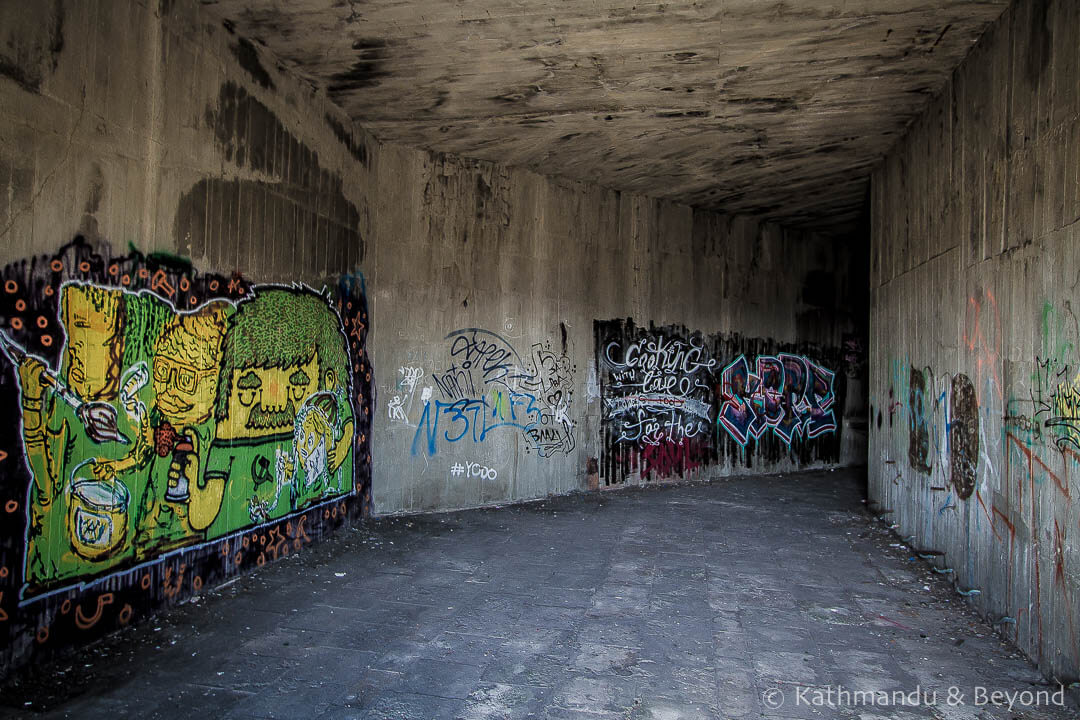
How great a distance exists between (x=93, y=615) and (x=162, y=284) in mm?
2197

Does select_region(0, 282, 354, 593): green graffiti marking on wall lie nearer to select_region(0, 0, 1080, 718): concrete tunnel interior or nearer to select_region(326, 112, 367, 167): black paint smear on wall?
select_region(0, 0, 1080, 718): concrete tunnel interior

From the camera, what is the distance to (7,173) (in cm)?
378

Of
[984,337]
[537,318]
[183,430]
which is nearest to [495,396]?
[537,318]

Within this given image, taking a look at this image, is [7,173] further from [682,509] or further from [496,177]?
[682,509]

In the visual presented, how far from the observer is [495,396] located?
9172 mm

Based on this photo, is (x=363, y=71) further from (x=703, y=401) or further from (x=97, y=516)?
(x=703, y=401)

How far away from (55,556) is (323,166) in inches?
171

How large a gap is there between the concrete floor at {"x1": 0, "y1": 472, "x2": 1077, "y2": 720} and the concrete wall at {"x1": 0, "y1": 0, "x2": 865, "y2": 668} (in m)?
0.60

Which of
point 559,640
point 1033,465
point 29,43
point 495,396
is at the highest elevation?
point 29,43

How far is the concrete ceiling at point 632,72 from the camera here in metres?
5.52

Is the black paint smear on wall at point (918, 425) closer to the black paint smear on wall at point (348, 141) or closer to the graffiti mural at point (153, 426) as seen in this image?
the graffiti mural at point (153, 426)

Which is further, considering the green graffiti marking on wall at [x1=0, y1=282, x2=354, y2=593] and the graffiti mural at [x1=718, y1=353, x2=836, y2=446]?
the graffiti mural at [x1=718, y1=353, x2=836, y2=446]

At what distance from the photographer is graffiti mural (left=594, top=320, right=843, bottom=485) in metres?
10.6

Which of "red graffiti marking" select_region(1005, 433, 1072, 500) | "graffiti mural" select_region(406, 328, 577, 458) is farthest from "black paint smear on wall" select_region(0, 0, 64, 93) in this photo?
"red graffiti marking" select_region(1005, 433, 1072, 500)
